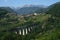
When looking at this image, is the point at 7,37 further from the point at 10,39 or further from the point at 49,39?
the point at 49,39

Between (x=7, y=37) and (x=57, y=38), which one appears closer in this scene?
(x=57, y=38)

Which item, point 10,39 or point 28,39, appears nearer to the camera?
point 10,39

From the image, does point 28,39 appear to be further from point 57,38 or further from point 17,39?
point 57,38

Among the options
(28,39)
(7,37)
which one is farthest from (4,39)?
(28,39)

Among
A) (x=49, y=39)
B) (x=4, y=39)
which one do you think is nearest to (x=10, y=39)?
(x=4, y=39)

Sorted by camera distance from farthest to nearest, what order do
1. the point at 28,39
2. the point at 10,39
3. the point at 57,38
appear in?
the point at 28,39 → the point at 10,39 → the point at 57,38

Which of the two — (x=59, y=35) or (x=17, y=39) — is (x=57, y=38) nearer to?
(x=59, y=35)

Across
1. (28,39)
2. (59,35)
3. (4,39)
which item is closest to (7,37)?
(4,39)

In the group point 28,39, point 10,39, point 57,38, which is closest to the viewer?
point 57,38
